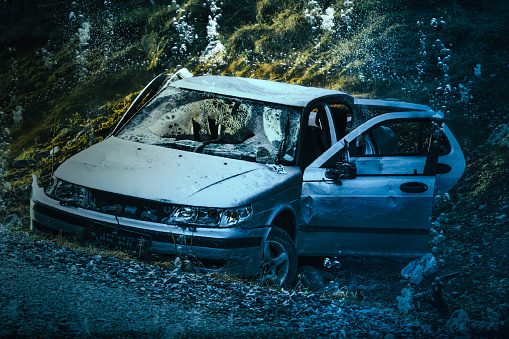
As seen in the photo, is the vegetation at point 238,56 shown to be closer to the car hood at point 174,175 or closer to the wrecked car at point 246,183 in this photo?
the wrecked car at point 246,183

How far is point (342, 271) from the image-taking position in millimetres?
6246

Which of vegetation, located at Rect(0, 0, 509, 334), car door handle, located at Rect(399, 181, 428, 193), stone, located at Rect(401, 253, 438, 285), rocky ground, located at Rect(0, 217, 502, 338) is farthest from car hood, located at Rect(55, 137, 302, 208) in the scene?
vegetation, located at Rect(0, 0, 509, 334)

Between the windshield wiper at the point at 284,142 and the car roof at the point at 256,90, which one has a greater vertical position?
the car roof at the point at 256,90

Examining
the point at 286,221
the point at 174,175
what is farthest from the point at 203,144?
the point at 286,221

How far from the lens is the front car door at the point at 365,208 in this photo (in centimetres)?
531

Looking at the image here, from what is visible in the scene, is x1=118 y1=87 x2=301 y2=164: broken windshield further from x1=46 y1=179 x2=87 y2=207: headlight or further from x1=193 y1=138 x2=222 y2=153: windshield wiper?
x1=46 y1=179 x2=87 y2=207: headlight

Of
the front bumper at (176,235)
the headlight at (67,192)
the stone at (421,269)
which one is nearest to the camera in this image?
the front bumper at (176,235)

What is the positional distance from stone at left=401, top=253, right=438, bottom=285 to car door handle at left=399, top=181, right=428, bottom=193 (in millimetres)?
888

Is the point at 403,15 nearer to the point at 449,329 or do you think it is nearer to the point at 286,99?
the point at 286,99

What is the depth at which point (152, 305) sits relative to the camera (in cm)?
401

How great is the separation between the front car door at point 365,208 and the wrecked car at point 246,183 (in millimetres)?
10

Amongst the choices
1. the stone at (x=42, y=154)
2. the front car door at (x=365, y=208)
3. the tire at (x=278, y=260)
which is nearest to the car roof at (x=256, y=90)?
the front car door at (x=365, y=208)

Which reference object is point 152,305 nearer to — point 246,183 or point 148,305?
point 148,305

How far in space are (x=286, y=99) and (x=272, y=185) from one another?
125 cm
